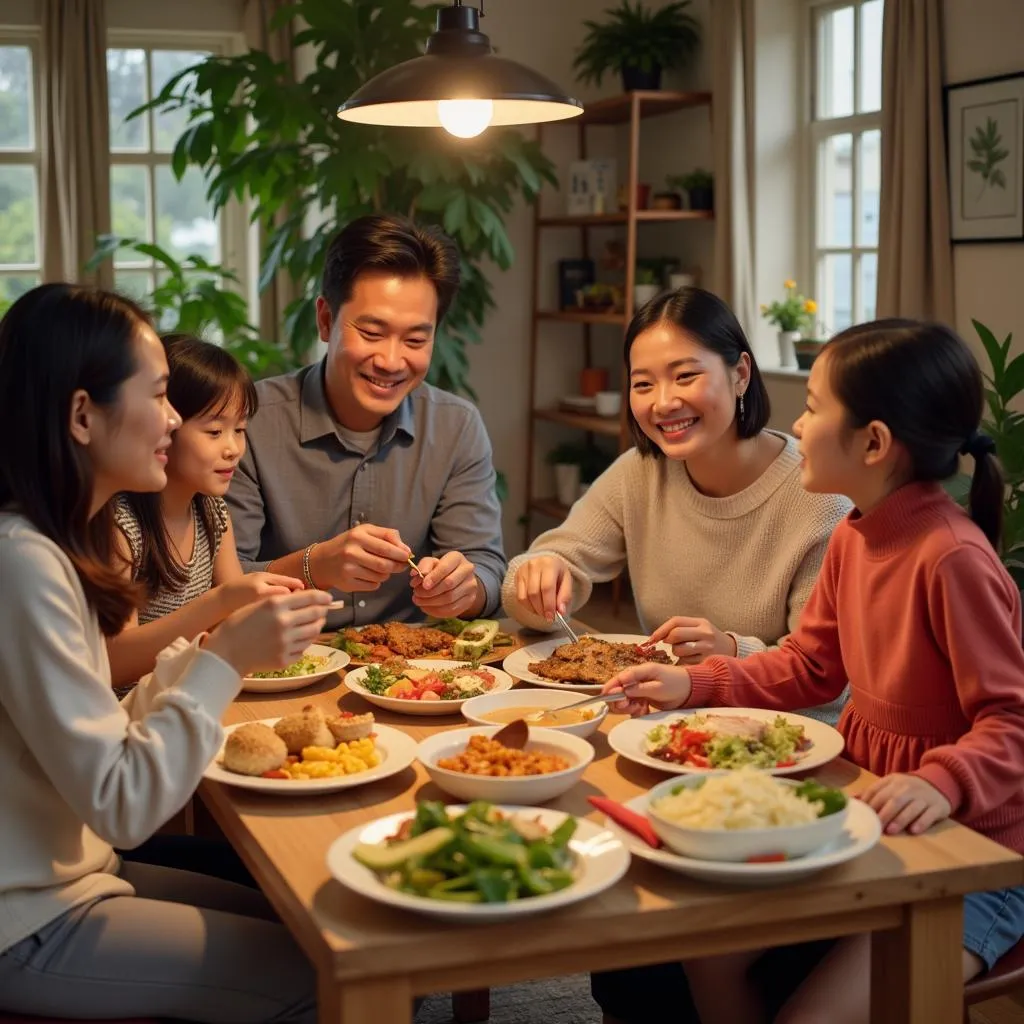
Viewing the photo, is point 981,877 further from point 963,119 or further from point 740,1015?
point 963,119

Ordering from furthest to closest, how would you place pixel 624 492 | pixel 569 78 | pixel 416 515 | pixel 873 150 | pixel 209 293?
pixel 569 78 → pixel 209 293 → pixel 873 150 → pixel 416 515 → pixel 624 492

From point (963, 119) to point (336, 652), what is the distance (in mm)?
2905

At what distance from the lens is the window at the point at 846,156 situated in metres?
4.96

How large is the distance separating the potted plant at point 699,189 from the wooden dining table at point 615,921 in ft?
13.7

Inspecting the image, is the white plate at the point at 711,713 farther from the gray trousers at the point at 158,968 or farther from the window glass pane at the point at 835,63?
the window glass pane at the point at 835,63

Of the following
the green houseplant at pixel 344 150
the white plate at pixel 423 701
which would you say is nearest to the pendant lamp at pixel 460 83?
the white plate at pixel 423 701

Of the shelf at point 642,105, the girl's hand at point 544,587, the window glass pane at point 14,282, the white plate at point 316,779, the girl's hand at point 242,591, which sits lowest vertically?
the white plate at point 316,779

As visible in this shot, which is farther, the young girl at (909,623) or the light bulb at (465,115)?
the light bulb at (465,115)

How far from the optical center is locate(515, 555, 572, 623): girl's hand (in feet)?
7.69

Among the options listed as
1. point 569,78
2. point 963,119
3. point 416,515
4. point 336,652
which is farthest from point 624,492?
point 569,78

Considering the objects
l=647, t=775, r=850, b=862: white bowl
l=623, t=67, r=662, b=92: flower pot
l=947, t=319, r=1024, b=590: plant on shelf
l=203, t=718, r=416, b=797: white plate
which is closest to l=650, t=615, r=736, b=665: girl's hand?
l=203, t=718, r=416, b=797: white plate

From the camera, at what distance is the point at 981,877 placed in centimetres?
140

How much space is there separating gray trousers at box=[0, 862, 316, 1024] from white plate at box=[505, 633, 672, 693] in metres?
0.57

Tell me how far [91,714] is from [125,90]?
221 inches
